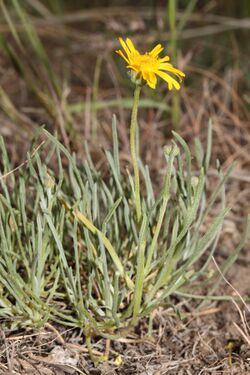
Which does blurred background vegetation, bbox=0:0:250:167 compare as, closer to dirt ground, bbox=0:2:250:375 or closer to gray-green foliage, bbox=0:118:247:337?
dirt ground, bbox=0:2:250:375

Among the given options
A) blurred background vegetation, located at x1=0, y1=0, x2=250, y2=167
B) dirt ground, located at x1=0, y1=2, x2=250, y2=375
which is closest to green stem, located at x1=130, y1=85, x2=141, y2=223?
dirt ground, located at x1=0, y1=2, x2=250, y2=375

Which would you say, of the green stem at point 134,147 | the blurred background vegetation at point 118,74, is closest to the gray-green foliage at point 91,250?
the green stem at point 134,147

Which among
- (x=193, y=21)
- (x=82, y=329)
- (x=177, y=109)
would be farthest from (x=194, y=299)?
(x=193, y=21)

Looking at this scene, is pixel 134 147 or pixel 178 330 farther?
pixel 178 330

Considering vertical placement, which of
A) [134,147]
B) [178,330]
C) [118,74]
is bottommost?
[178,330]

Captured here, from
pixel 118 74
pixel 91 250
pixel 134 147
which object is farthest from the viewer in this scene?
pixel 118 74

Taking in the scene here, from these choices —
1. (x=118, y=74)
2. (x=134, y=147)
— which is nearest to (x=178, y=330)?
(x=134, y=147)

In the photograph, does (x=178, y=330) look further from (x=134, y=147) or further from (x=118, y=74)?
(x=118, y=74)

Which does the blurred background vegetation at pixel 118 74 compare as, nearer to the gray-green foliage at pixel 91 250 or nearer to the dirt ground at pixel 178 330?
the dirt ground at pixel 178 330
